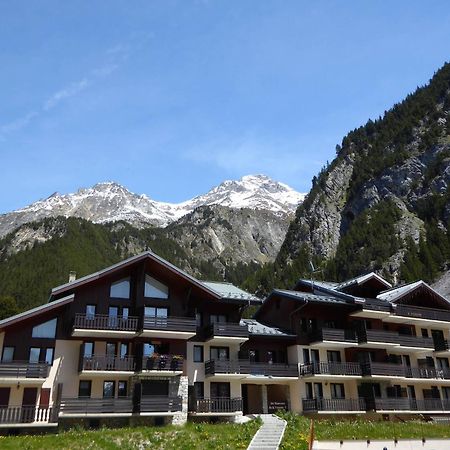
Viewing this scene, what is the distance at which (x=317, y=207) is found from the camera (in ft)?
481

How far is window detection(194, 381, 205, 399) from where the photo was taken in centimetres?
4053

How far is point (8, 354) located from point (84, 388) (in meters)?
5.80

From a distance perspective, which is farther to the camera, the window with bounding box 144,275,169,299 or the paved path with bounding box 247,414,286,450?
the window with bounding box 144,275,169,299

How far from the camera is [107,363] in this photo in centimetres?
3706

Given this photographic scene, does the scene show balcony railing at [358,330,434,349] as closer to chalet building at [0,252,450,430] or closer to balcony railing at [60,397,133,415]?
chalet building at [0,252,450,430]

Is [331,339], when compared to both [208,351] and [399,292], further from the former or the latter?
[208,351]

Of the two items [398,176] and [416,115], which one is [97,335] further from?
[416,115]

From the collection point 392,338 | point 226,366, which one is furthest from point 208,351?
point 392,338

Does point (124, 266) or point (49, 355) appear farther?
point (124, 266)

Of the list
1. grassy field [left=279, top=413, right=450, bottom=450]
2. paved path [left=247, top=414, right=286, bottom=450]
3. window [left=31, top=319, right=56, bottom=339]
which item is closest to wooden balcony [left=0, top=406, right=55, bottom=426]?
window [left=31, top=319, right=56, bottom=339]

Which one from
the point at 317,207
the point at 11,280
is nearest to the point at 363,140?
the point at 317,207

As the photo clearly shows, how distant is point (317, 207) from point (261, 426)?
4526 inches

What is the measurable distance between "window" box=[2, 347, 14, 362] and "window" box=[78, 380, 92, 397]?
5127mm

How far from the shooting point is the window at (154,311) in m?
40.9
